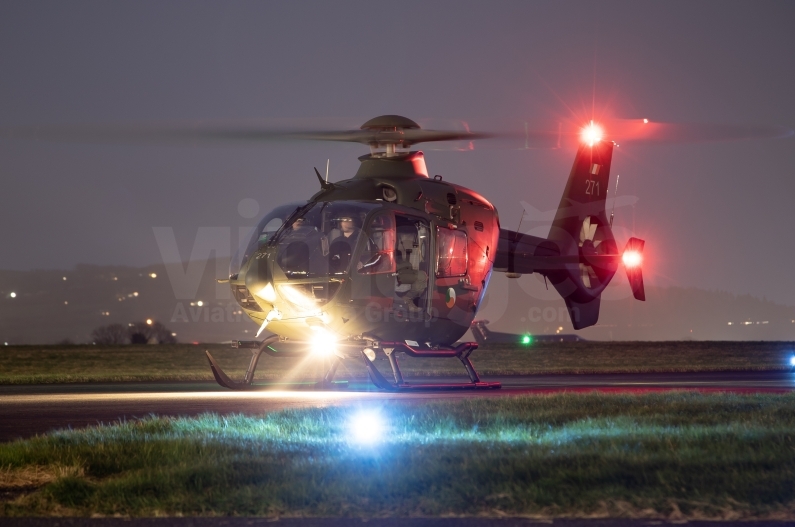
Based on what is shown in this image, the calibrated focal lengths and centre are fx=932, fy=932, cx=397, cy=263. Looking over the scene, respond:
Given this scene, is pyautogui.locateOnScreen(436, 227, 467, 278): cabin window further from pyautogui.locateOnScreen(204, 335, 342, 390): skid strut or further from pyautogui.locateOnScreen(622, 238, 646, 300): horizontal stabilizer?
pyautogui.locateOnScreen(622, 238, 646, 300): horizontal stabilizer

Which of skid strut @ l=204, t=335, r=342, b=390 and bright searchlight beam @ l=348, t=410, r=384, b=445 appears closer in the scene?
bright searchlight beam @ l=348, t=410, r=384, b=445

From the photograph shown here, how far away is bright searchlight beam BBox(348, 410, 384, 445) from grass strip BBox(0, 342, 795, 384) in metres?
15.2

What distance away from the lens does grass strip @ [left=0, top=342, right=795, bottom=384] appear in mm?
29703

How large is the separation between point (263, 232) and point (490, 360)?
17.2 metres

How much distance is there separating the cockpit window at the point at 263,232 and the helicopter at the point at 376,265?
3 centimetres

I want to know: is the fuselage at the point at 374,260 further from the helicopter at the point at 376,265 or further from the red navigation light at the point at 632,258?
the red navigation light at the point at 632,258

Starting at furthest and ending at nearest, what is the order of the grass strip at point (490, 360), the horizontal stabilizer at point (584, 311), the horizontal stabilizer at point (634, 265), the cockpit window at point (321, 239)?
the grass strip at point (490, 360), the horizontal stabilizer at point (584, 311), the horizontal stabilizer at point (634, 265), the cockpit window at point (321, 239)

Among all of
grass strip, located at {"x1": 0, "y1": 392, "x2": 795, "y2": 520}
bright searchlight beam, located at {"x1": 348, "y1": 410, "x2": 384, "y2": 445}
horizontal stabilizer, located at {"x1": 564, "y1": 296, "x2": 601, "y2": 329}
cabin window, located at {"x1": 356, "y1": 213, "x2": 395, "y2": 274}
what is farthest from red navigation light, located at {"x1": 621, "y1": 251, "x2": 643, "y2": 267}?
bright searchlight beam, located at {"x1": 348, "y1": 410, "x2": 384, "y2": 445}

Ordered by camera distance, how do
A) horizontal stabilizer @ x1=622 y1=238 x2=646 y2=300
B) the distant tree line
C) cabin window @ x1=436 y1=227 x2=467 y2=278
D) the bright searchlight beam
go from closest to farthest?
the bright searchlight beam < cabin window @ x1=436 y1=227 x2=467 y2=278 < horizontal stabilizer @ x1=622 y1=238 x2=646 y2=300 < the distant tree line

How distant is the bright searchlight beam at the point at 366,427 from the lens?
32.6 ft

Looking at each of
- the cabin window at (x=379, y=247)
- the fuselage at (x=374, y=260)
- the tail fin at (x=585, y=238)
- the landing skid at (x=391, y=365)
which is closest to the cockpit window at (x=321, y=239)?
the fuselage at (x=374, y=260)

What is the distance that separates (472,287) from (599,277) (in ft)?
23.9

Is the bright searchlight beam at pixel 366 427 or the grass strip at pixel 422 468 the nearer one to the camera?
the grass strip at pixel 422 468

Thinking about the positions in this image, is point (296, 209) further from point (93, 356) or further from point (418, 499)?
point (93, 356)
